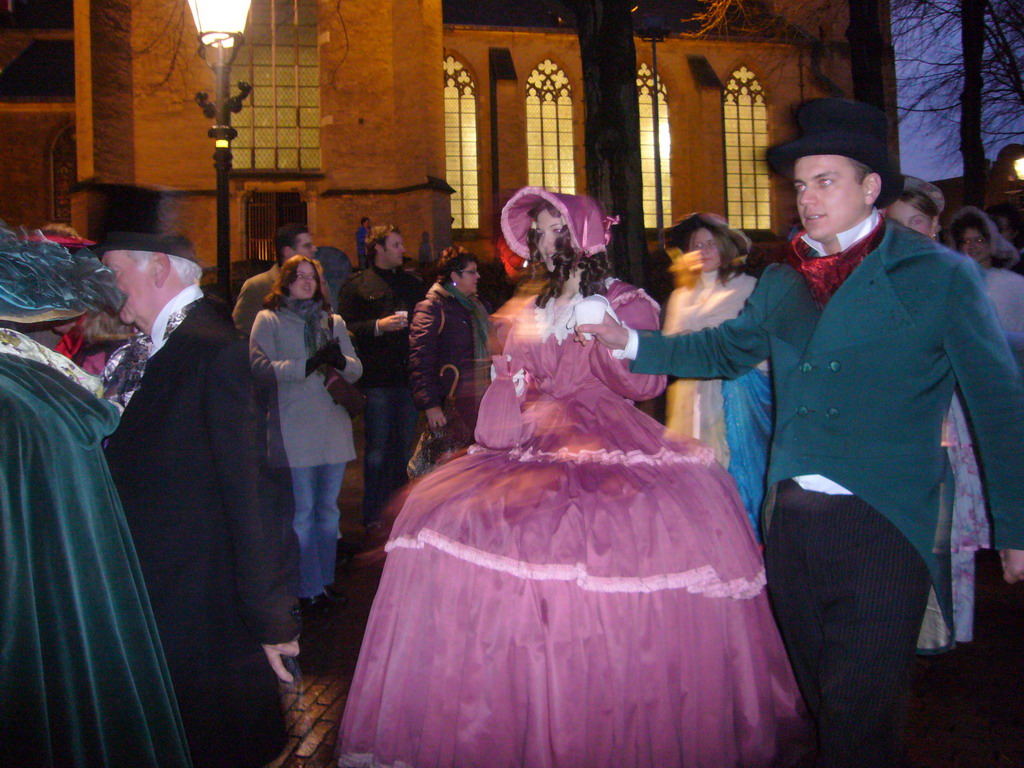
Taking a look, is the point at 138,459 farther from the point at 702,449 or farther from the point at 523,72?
the point at 523,72

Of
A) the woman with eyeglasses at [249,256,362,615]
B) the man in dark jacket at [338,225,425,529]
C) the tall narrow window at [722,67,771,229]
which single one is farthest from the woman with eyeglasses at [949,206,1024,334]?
the tall narrow window at [722,67,771,229]

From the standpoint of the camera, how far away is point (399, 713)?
299 centimetres

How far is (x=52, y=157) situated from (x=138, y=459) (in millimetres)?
31721

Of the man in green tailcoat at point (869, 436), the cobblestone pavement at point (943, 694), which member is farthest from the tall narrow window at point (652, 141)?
the man in green tailcoat at point (869, 436)

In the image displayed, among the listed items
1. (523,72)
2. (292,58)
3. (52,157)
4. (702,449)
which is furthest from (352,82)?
(702,449)

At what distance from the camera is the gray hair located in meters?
2.58

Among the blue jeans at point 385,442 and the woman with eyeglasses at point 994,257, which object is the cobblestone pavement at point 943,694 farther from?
the woman with eyeglasses at point 994,257

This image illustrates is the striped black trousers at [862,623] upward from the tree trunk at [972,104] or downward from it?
downward

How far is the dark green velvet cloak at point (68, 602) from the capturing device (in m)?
1.73

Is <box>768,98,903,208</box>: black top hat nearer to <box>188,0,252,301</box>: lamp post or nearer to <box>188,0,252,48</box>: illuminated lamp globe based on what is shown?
<box>188,0,252,301</box>: lamp post

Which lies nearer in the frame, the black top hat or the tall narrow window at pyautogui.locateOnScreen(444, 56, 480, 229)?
the black top hat

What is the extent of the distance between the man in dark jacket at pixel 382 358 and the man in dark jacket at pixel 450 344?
0.33 metres

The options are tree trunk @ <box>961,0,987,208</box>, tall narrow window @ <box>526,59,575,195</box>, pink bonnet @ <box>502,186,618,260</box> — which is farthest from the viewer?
tall narrow window @ <box>526,59,575,195</box>

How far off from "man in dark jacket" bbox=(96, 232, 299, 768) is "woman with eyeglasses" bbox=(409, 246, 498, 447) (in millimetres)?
3384
